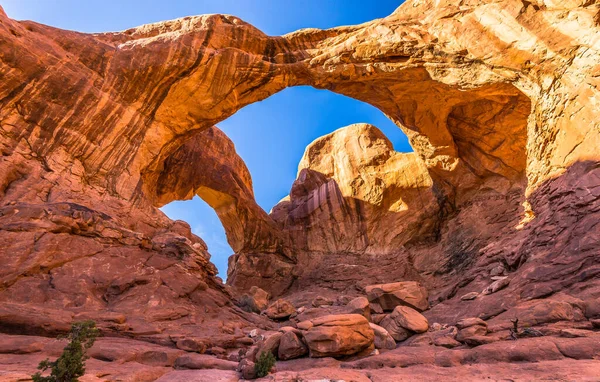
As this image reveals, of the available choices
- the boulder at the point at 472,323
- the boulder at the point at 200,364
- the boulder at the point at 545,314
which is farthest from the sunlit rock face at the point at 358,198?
the boulder at the point at 200,364

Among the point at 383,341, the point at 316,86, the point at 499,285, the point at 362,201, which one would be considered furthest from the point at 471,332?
the point at 362,201

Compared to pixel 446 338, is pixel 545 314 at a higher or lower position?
higher

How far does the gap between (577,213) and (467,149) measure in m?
12.8

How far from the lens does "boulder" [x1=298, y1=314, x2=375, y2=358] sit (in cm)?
808

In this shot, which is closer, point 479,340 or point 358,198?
point 479,340

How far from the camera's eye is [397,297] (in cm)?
1483

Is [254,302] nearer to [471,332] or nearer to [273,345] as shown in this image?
[273,345]

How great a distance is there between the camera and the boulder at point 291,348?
8.50 meters

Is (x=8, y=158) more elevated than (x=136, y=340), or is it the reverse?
(x=8, y=158)

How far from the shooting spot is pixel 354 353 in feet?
27.2

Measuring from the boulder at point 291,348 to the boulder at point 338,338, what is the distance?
0.28m

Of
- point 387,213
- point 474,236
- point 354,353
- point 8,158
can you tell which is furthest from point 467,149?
point 8,158

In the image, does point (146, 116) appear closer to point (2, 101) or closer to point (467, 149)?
point (2, 101)

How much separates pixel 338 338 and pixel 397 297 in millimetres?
7697
